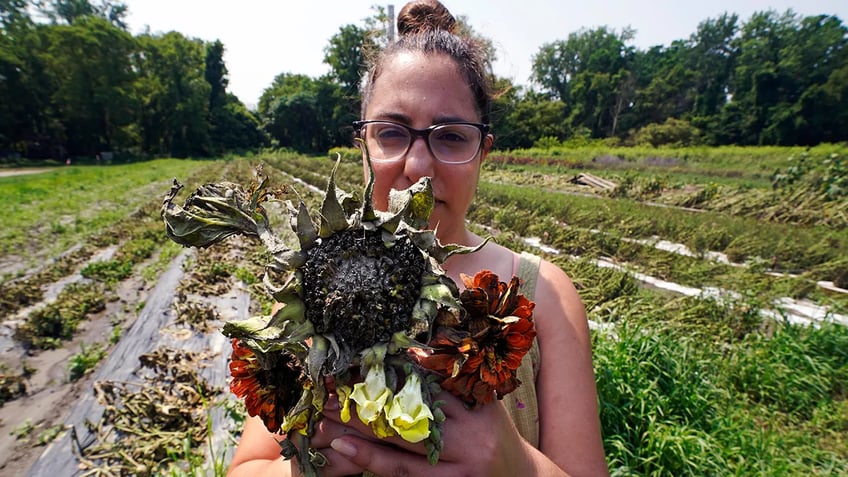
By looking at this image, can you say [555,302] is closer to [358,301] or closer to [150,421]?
[358,301]

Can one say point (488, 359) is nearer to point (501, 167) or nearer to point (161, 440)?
point (161, 440)

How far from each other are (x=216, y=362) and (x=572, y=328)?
3.72 m

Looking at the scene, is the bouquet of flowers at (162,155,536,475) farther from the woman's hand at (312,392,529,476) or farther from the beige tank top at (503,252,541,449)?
the beige tank top at (503,252,541,449)

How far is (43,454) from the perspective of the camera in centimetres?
304

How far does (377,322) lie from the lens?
0.78 m

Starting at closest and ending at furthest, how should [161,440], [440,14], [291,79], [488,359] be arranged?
1. [488,359]
2. [440,14]
3. [161,440]
4. [291,79]

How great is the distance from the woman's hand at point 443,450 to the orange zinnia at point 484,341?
7 cm

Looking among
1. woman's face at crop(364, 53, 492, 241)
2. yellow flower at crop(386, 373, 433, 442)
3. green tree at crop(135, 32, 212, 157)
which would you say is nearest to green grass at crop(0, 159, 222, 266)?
woman's face at crop(364, 53, 492, 241)

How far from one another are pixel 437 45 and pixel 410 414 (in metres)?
1.34

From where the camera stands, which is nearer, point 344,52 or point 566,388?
point 566,388

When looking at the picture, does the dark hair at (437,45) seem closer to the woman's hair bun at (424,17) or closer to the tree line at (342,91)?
the woman's hair bun at (424,17)

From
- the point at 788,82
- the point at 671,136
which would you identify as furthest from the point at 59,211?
the point at 788,82

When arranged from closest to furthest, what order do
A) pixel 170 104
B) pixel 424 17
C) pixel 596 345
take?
pixel 424 17, pixel 596 345, pixel 170 104

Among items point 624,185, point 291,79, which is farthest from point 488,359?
point 291,79
